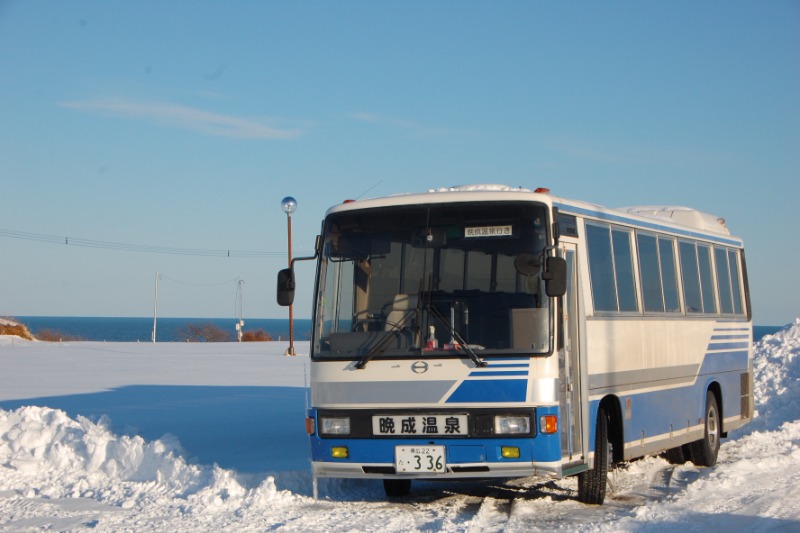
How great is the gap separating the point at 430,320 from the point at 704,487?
390cm

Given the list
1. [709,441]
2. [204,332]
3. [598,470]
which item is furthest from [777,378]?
[204,332]

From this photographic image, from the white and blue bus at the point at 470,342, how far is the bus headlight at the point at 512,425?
0.5 inches

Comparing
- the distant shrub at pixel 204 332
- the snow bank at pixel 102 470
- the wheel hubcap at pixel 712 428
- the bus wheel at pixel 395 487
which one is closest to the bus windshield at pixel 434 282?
the snow bank at pixel 102 470

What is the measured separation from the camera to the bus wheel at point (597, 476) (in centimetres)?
1077

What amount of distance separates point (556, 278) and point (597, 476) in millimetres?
2399

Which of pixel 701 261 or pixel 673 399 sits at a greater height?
pixel 701 261

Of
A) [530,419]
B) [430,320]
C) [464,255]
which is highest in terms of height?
[464,255]

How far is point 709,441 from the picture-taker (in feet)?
46.7

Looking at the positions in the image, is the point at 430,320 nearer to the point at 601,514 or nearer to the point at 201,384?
the point at 601,514

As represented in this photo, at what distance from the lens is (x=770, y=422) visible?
1778 centimetres

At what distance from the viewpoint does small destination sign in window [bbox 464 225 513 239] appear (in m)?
10.3

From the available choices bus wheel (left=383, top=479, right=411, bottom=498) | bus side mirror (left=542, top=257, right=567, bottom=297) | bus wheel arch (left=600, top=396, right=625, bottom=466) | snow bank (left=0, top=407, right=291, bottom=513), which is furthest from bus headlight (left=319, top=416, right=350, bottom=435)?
bus wheel arch (left=600, top=396, right=625, bottom=466)

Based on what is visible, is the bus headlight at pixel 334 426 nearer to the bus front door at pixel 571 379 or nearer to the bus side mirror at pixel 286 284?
the bus side mirror at pixel 286 284

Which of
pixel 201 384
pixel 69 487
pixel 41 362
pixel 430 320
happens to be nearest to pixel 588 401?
pixel 430 320
